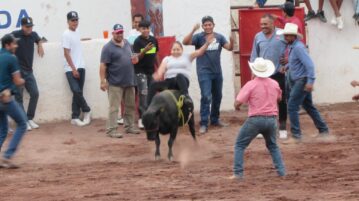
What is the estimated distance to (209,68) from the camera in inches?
681

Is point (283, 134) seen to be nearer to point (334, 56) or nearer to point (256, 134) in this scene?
point (256, 134)

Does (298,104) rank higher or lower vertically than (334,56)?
higher

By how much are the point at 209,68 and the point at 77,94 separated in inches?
106

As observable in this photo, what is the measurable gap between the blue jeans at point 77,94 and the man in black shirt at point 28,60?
685 millimetres

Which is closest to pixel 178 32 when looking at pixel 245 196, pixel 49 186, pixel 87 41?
pixel 87 41

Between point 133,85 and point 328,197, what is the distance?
6.89 m

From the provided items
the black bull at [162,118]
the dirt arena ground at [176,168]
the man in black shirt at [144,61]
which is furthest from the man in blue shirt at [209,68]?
the black bull at [162,118]

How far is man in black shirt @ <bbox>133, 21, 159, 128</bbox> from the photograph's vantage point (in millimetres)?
17281

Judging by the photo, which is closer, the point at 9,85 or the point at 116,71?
the point at 9,85

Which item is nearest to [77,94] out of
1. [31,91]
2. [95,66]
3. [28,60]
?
[95,66]

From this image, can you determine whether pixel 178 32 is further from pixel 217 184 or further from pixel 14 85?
pixel 217 184

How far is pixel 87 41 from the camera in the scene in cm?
1866

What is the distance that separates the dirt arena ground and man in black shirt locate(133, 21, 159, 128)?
96cm

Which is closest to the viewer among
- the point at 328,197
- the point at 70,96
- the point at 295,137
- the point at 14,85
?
the point at 328,197
